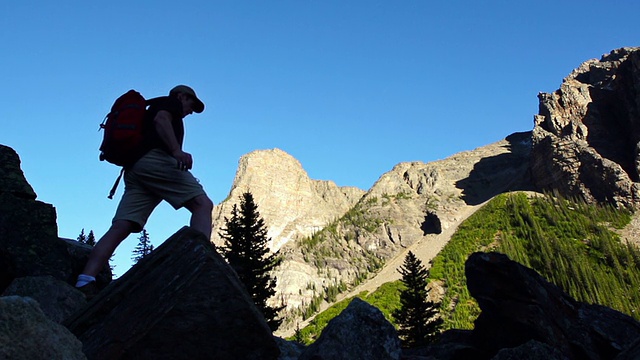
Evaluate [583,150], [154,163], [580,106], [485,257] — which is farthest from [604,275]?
[154,163]

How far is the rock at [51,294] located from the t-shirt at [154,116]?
7.77 feet

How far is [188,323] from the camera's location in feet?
15.5

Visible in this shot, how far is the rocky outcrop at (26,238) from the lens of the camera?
25.2 feet

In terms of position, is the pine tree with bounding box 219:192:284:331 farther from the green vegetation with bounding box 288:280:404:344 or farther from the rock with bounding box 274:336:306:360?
→ the green vegetation with bounding box 288:280:404:344

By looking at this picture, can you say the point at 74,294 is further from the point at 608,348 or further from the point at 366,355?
the point at 608,348

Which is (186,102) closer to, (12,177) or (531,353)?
(12,177)

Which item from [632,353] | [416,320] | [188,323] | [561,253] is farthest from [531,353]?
[561,253]

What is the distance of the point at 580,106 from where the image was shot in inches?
7520

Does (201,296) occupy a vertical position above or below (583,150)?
below

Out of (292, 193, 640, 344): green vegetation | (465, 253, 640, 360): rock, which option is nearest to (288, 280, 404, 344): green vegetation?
(292, 193, 640, 344): green vegetation

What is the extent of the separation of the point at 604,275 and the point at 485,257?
452 ft

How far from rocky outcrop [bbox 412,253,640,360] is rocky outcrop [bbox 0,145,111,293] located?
26.2ft

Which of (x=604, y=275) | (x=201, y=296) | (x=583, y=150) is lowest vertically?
(x=201, y=296)

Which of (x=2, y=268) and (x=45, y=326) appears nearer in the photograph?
(x=45, y=326)
